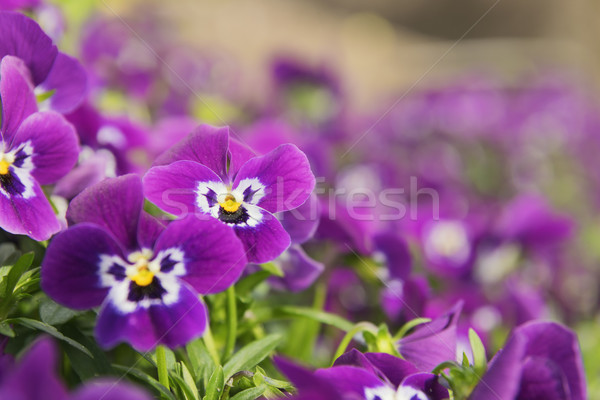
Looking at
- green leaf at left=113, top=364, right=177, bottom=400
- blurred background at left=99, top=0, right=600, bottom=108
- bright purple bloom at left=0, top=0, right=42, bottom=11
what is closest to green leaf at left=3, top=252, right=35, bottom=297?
green leaf at left=113, top=364, right=177, bottom=400

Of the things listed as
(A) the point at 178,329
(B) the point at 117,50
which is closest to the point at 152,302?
(A) the point at 178,329

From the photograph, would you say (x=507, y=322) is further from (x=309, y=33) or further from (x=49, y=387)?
(x=309, y=33)

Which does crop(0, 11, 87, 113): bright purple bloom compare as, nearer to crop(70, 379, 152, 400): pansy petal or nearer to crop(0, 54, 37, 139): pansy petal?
crop(0, 54, 37, 139): pansy petal

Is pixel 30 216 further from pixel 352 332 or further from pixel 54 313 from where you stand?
pixel 352 332


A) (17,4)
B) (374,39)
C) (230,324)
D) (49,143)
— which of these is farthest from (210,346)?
(374,39)

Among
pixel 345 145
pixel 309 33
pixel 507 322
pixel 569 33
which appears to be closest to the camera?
pixel 507 322
